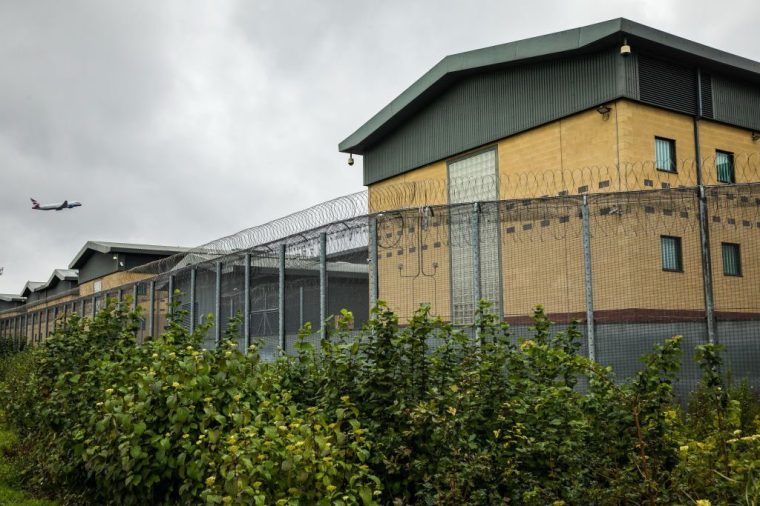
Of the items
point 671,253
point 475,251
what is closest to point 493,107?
point 475,251

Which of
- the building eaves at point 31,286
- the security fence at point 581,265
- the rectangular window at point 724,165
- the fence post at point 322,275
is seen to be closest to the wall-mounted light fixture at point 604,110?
the rectangular window at point 724,165

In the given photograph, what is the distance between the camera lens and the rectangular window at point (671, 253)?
33.6 ft

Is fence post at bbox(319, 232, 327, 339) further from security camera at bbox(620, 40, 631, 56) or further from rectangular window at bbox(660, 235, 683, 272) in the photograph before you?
security camera at bbox(620, 40, 631, 56)

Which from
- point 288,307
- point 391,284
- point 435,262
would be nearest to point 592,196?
point 435,262

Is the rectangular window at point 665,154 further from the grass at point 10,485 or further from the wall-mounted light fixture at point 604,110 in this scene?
the grass at point 10,485

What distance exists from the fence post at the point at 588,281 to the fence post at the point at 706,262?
1510 mm

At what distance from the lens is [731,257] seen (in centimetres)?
991

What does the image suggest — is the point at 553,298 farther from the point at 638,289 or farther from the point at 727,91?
the point at 727,91

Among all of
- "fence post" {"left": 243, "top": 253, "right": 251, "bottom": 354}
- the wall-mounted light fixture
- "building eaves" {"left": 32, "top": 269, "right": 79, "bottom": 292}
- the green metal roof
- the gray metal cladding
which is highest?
the green metal roof

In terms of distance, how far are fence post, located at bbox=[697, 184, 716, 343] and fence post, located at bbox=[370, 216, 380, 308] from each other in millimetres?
4822

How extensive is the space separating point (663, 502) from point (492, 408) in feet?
4.44

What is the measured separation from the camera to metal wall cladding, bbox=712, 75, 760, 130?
59.2ft

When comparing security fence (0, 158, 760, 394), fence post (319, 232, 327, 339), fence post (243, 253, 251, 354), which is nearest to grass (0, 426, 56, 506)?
security fence (0, 158, 760, 394)

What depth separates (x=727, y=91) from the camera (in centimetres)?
1825
